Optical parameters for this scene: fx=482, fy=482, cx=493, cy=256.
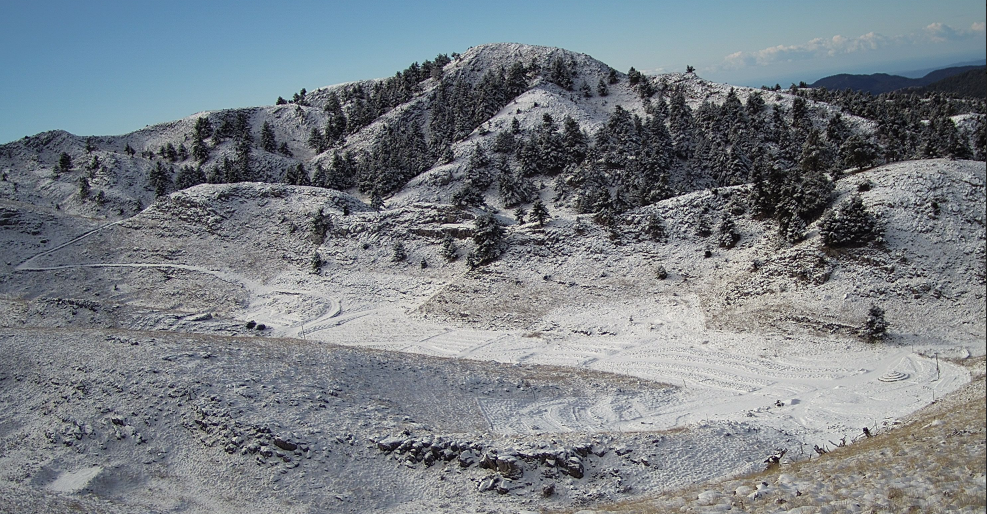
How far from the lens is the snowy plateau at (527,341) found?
13.7 metres

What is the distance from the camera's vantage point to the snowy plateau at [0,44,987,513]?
539 inches

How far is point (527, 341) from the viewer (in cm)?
3084

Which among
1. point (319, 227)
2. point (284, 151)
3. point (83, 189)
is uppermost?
point (284, 151)

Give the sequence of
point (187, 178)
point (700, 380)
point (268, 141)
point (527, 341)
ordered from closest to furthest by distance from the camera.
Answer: point (700, 380) < point (527, 341) < point (187, 178) < point (268, 141)

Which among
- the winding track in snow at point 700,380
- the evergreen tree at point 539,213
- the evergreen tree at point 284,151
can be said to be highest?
the evergreen tree at point 284,151

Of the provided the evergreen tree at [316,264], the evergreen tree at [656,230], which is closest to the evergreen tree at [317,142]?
the evergreen tree at [316,264]

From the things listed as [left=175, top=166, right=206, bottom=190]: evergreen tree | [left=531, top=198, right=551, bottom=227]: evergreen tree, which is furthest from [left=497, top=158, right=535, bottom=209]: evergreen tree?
[left=175, top=166, right=206, bottom=190]: evergreen tree

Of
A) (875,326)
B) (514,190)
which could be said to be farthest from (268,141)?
(875,326)

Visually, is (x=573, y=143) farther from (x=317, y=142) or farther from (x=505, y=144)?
(x=317, y=142)

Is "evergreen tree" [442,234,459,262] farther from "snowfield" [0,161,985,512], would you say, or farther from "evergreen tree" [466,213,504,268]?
"evergreen tree" [466,213,504,268]

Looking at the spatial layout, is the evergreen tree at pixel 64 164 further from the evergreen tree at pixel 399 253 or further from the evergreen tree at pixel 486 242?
the evergreen tree at pixel 486 242

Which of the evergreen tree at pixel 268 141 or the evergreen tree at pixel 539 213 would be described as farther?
the evergreen tree at pixel 268 141

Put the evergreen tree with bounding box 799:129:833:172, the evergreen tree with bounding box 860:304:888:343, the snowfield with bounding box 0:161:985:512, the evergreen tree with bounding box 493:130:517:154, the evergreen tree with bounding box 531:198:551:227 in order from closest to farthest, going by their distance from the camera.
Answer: the snowfield with bounding box 0:161:985:512, the evergreen tree with bounding box 860:304:888:343, the evergreen tree with bounding box 799:129:833:172, the evergreen tree with bounding box 531:198:551:227, the evergreen tree with bounding box 493:130:517:154

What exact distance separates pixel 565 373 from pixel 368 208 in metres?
39.6
